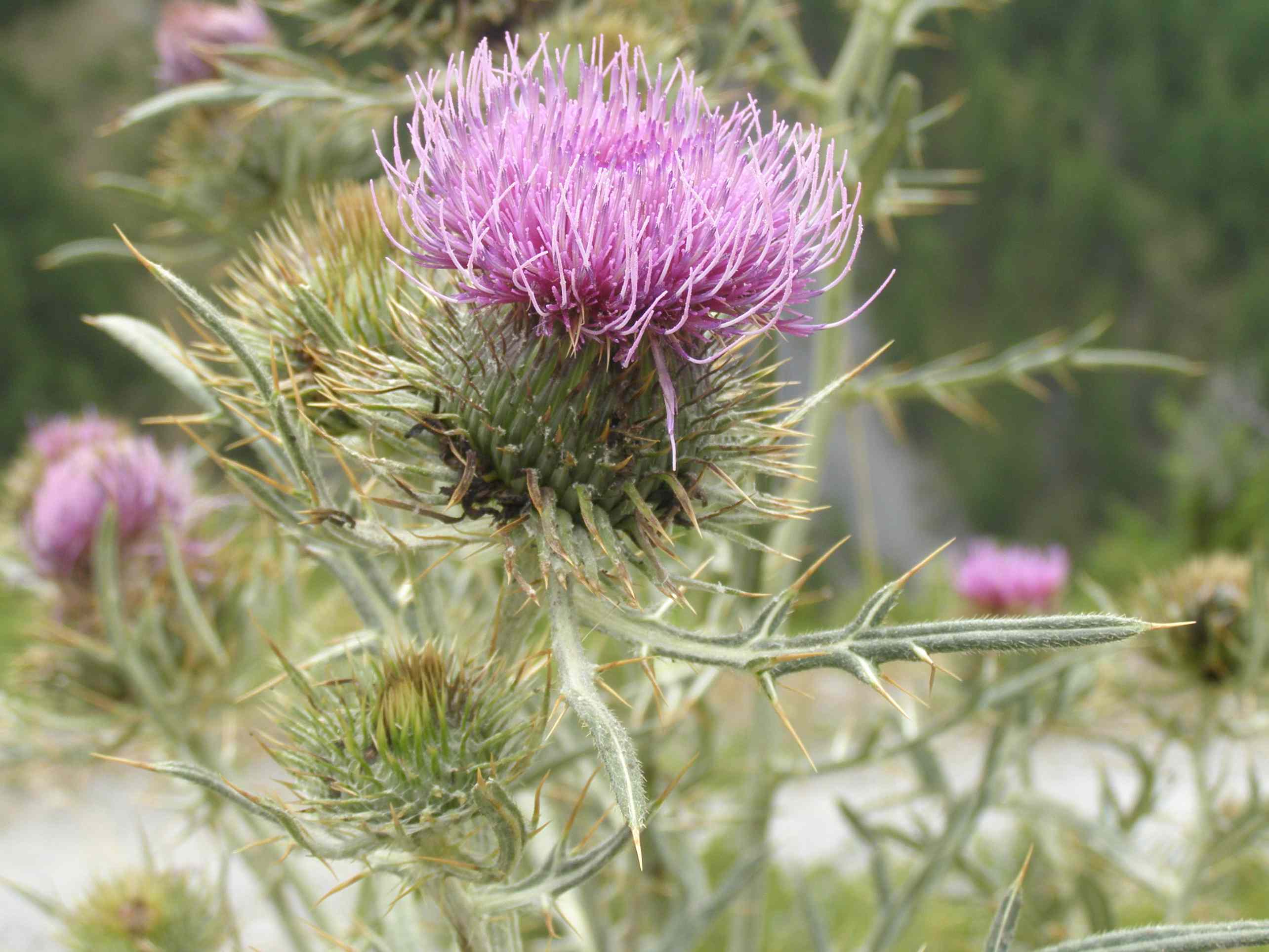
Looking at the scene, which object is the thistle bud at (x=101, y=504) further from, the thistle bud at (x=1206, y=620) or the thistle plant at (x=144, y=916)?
the thistle bud at (x=1206, y=620)

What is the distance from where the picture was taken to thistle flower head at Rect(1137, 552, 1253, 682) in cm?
305

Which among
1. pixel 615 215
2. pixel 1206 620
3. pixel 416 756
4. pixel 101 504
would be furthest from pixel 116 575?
pixel 1206 620

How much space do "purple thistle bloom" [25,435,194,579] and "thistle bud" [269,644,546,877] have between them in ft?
5.03

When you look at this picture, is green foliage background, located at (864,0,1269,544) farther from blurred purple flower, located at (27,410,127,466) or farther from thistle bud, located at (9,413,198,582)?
thistle bud, located at (9,413,198,582)

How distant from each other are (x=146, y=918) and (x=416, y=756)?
1.36 meters

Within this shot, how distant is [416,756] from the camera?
150cm

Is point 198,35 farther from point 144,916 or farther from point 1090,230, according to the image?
point 1090,230

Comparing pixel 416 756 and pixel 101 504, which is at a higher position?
pixel 101 504

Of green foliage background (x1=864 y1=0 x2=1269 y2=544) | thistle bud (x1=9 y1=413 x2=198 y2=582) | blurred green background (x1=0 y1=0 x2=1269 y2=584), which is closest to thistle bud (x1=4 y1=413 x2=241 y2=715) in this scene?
thistle bud (x1=9 y1=413 x2=198 y2=582)

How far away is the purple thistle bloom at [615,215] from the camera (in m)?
1.41

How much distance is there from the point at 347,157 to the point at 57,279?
1499cm

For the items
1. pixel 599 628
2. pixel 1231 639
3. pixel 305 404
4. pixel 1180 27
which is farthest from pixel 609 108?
pixel 1180 27

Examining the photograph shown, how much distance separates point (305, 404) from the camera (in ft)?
5.35

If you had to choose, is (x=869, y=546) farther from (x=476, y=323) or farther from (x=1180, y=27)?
(x=1180, y=27)
